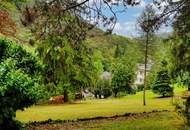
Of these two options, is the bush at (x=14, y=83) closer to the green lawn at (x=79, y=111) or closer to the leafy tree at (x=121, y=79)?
the green lawn at (x=79, y=111)

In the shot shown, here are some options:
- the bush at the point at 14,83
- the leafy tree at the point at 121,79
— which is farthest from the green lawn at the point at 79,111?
the leafy tree at the point at 121,79

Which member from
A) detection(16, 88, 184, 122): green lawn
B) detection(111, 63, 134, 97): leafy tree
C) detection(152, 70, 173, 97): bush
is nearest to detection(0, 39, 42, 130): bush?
detection(16, 88, 184, 122): green lawn

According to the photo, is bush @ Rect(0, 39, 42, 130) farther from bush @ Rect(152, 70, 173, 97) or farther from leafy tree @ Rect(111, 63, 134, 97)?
leafy tree @ Rect(111, 63, 134, 97)

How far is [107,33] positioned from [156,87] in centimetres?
6503

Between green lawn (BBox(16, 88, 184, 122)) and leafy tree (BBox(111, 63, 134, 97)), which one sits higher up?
leafy tree (BBox(111, 63, 134, 97))

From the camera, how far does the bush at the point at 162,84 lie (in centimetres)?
7944

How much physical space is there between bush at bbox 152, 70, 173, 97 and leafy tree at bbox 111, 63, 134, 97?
84.6 feet

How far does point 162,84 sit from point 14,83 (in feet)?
215

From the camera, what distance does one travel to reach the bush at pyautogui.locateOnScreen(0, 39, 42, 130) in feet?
53.6

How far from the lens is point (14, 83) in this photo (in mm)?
16359

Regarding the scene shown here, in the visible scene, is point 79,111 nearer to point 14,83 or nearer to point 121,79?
point 14,83

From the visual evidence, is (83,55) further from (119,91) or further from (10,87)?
(119,91)

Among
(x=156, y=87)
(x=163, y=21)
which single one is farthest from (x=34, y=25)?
(x=156, y=87)

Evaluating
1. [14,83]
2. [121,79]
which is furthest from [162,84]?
[14,83]
